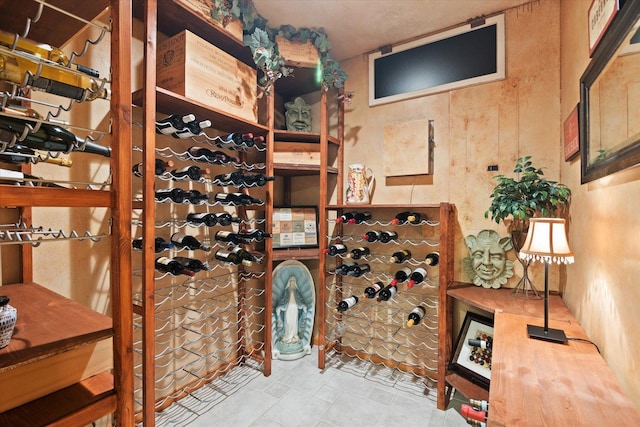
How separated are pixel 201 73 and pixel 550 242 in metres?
2.01

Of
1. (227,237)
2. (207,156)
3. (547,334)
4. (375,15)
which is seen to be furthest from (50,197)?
(375,15)

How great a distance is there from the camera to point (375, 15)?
2182mm

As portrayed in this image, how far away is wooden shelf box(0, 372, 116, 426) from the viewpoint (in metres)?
0.78

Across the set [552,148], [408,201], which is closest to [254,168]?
[408,201]

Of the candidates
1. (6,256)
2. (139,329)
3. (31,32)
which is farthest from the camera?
(139,329)

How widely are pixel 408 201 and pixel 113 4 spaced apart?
2166 mm

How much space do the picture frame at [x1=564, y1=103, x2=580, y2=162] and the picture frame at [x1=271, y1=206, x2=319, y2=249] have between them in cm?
182

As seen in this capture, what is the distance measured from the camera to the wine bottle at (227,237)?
2.17m

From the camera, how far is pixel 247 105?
2.17 metres

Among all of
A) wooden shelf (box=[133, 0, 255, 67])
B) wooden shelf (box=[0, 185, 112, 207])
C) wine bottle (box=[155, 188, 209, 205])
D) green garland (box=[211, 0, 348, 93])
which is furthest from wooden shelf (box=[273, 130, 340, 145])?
wooden shelf (box=[0, 185, 112, 207])

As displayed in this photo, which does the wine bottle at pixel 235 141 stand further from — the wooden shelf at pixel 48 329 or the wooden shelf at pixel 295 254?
the wooden shelf at pixel 48 329

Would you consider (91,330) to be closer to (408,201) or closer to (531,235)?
(531,235)

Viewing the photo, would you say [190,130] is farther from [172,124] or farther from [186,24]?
[186,24]

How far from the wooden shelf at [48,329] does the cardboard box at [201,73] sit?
1227 mm
